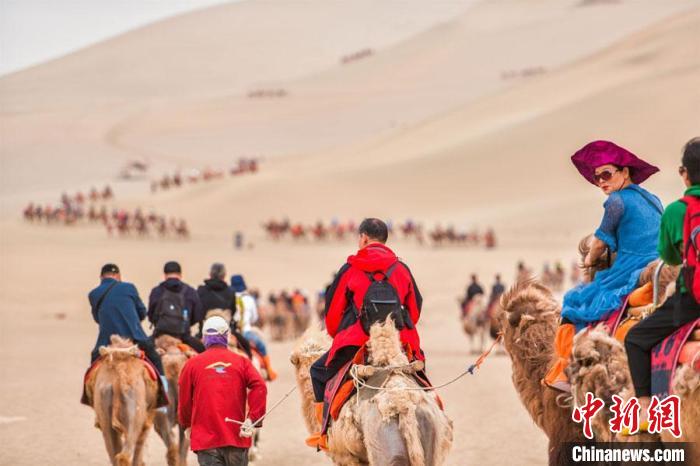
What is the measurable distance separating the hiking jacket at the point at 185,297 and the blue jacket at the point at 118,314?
2.22ft

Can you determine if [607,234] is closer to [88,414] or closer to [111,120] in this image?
[88,414]

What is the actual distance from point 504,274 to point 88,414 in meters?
29.7

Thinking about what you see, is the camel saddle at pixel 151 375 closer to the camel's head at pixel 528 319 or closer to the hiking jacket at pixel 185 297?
the hiking jacket at pixel 185 297

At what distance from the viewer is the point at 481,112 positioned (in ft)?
299

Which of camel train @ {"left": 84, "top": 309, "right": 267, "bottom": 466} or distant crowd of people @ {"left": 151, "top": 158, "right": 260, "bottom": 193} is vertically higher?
distant crowd of people @ {"left": 151, "top": 158, "right": 260, "bottom": 193}

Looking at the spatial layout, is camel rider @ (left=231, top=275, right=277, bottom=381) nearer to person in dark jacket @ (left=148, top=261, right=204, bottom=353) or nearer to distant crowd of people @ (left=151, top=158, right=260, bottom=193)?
person in dark jacket @ (left=148, top=261, right=204, bottom=353)

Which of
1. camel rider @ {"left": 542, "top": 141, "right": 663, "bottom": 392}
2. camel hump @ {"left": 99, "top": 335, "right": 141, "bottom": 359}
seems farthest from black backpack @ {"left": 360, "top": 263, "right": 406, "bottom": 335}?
camel hump @ {"left": 99, "top": 335, "right": 141, "bottom": 359}

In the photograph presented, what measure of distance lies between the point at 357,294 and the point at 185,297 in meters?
4.61

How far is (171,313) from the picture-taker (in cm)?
1244

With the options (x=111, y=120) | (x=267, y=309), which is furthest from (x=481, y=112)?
(x=267, y=309)

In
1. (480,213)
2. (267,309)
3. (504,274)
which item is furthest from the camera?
(480,213)

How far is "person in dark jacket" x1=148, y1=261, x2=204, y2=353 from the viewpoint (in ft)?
41.0

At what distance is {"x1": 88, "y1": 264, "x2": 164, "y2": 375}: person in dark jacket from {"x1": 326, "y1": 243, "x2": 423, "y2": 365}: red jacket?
3722mm

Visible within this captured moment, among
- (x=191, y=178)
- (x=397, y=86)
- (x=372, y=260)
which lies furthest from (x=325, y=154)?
(x=372, y=260)
